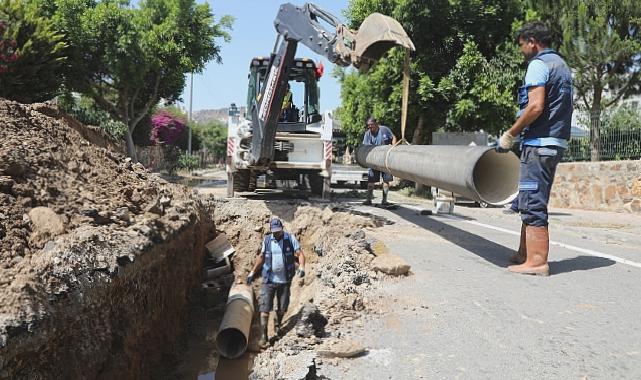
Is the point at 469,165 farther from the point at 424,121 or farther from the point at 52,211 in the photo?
the point at 424,121

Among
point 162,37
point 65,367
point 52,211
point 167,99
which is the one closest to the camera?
point 65,367

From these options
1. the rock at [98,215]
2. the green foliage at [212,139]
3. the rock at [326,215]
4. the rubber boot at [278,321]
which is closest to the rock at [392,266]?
the rubber boot at [278,321]

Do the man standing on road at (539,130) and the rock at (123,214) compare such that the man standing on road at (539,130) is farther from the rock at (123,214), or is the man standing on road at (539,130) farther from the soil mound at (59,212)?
the rock at (123,214)

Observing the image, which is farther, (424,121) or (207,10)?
(207,10)

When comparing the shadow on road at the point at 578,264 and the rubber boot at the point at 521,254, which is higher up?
the rubber boot at the point at 521,254

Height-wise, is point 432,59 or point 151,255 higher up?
point 432,59

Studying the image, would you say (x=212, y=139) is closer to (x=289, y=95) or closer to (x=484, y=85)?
(x=484, y=85)

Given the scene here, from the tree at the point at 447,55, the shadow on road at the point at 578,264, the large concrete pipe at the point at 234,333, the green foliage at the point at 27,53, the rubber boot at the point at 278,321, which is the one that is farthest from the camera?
the tree at the point at 447,55

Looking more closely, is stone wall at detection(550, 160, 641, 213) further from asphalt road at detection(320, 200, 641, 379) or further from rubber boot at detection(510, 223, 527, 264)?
rubber boot at detection(510, 223, 527, 264)

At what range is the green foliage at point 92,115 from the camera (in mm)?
20656

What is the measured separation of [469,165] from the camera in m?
4.45

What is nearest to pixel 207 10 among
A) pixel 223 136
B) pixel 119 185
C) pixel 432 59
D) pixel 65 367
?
pixel 432 59

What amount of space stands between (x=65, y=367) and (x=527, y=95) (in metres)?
4.08

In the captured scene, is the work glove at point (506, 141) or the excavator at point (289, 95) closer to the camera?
the work glove at point (506, 141)
